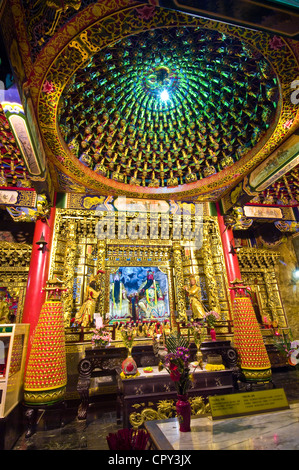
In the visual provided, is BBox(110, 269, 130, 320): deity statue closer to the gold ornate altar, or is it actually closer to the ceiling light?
the gold ornate altar

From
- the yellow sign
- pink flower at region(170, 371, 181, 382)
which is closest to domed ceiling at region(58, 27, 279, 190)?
pink flower at region(170, 371, 181, 382)

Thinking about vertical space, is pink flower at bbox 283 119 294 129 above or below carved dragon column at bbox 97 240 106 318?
above

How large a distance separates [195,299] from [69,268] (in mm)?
4185

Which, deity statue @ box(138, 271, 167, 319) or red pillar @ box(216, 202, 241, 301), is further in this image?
red pillar @ box(216, 202, 241, 301)

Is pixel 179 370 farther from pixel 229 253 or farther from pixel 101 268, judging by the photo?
pixel 229 253

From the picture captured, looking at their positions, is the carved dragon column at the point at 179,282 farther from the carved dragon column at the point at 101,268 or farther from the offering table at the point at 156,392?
the offering table at the point at 156,392

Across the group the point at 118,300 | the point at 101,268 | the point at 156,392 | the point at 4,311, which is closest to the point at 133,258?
the point at 101,268

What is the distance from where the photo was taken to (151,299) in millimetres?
7367

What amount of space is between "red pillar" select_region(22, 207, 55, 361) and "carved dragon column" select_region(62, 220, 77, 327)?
0.56m

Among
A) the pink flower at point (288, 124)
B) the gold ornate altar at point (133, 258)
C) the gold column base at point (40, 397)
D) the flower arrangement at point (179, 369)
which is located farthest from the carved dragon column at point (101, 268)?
the pink flower at point (288, 124)

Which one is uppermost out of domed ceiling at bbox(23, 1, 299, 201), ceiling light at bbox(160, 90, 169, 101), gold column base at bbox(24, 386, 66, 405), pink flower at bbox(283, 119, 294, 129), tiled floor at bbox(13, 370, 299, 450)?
ceiling light at bbox(160, 90, 169, 101)

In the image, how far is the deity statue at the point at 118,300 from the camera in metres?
7.00

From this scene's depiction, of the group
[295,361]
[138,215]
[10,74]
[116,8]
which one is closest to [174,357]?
[10,74]

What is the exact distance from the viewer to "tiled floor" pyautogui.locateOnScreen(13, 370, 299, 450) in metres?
3.29
